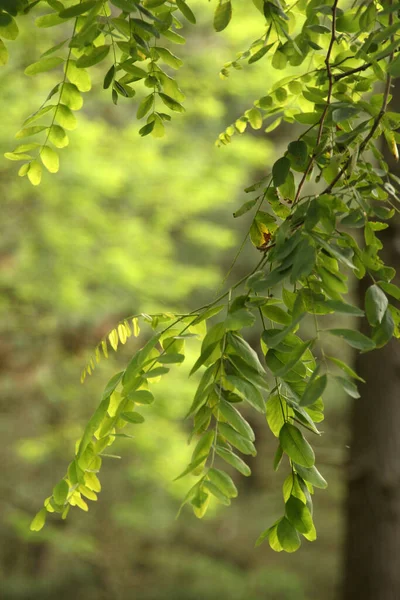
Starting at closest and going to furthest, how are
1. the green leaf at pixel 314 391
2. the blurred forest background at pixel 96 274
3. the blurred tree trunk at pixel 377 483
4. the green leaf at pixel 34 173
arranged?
the green leaf at pixel 314 391 < the green leaf at pixel 34 173 < the blurred tree trunk at pixel 377 483 < the blurred forest background at pixel 96 274

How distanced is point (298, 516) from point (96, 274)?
447cm

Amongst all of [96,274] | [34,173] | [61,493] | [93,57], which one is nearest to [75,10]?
[93,57]

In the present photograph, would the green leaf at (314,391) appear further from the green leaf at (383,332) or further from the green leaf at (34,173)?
the green leaf at (34,173)

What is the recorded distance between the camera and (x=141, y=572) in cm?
888

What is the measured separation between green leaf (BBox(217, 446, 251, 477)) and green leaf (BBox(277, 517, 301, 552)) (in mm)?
87

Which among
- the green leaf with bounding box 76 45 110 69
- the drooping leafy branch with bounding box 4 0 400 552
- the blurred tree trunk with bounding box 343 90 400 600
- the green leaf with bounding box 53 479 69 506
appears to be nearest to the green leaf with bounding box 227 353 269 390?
the drooping leafy branch with bounding box 4 0 400 552

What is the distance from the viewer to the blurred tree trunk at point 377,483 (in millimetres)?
2551

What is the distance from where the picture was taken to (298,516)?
0.80m

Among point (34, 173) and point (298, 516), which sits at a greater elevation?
point (34, 173)

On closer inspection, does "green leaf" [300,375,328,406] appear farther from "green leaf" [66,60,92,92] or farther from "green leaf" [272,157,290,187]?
"green leaf" [66,60,92,92]

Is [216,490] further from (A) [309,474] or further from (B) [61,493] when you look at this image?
(B) [61,493]

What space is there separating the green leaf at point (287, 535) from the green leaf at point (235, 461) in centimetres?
9

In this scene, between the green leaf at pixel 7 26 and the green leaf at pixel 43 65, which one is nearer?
the green leaf at pixel 7 26

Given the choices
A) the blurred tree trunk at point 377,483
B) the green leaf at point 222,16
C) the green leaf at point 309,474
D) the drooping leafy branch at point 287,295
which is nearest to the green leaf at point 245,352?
the drooping leafy branch at point 287,295
